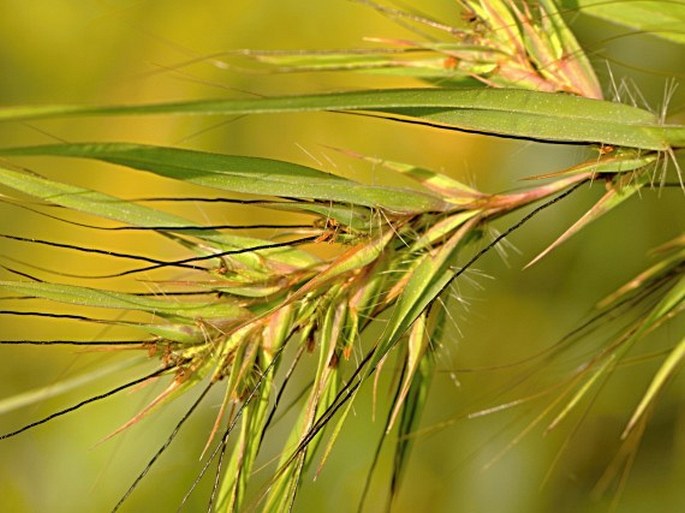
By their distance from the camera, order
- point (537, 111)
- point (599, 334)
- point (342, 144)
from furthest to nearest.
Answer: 1. point (342, 144)
2. point (599, 334)
3. point (537, 111)

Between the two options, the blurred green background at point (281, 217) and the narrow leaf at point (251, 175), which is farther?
the blurred green background at point (281, 217)

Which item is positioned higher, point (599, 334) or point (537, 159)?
point (537, 159)

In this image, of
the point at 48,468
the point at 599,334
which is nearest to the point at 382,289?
the point at 599,334

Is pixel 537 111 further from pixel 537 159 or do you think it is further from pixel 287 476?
pixel 537 159

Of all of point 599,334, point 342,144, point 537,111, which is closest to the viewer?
point 537,111

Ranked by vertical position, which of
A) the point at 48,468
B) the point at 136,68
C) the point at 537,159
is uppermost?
the point at 136,68

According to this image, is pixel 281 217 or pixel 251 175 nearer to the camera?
pixel 251 175

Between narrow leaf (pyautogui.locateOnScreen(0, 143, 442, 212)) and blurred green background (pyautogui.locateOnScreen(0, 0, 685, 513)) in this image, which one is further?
blurred green background (pyautogui.locateOnScreen(0, 0, 685, 513))

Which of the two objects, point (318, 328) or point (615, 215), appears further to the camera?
point (615, 215)
